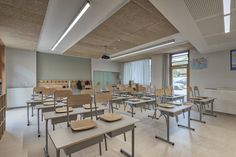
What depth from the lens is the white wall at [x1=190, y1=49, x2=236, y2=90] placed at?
17.3 feet

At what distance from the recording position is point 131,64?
9.81m

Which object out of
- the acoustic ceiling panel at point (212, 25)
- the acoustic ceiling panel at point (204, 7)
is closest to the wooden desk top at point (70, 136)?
the acoustic ceiling panel at point (204, 7)

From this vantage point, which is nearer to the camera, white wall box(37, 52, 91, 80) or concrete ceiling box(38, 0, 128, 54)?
concrete ceiling box(38, 0, 128, 54)

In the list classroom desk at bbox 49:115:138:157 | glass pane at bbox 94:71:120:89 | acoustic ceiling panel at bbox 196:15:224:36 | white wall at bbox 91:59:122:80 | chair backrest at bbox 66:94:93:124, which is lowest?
classroom desk at bbox 49:115:138:157

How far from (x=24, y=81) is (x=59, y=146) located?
262 inches

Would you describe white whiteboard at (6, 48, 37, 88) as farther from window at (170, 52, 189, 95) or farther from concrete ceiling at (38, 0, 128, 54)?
window at (170, 52, 189, 95)

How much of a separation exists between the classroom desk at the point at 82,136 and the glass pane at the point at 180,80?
6.04 meters

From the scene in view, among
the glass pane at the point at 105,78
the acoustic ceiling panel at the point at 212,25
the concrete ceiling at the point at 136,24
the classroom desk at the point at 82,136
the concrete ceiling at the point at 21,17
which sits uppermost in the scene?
the concrete ceiling at the point at 21,17

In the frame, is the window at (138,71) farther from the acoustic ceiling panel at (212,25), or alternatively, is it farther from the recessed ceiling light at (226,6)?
the recessed ceiling light at (226,6)

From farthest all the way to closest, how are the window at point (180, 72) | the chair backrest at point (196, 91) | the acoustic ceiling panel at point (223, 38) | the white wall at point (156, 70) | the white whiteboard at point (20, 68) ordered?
the white wall at point (156, 70) → the window at point (180, 72) → the white whiteboard at point (20, 68) → the chair backrest at point (196, 91) → the acoustic ceiling panel at point (223, 38)

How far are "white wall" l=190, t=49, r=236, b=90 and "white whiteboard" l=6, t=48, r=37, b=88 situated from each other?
8447 mm

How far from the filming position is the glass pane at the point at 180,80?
6.83m

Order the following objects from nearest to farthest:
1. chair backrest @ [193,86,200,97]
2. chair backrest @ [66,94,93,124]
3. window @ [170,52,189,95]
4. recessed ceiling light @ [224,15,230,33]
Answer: chair backrest @ [66,94,93,124] < recessed ceiling light @ [224,15,230,33] < chair backrest @ [193,86,200,97] < window @ [170,52,189,95]

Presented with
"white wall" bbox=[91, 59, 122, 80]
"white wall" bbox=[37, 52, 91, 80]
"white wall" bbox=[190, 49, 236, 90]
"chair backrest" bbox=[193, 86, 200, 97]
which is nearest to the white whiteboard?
"white wall" bbox=[37, 52, 91, 80]
